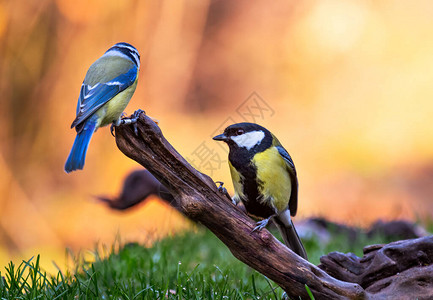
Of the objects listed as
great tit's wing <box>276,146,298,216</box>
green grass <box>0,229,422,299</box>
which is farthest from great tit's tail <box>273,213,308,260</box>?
green grass <box>0,229,422,299</box>

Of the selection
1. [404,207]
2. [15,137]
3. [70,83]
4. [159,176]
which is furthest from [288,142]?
[159,176]

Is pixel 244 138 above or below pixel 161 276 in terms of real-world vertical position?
above

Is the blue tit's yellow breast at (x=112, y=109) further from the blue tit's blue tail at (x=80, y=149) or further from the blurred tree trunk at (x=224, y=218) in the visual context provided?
the blurred tree trunk at (x=224, y=218)

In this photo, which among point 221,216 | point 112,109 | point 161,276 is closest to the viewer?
point 221,216

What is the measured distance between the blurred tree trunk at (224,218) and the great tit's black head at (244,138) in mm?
409

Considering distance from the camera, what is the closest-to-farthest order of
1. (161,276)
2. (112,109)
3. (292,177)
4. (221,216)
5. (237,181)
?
(221,216) < (112,109) < (237,181) < (292,177) < (161,276)

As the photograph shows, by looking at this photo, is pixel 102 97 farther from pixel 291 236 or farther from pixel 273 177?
pixel 291 236

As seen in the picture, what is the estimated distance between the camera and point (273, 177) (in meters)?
2.96

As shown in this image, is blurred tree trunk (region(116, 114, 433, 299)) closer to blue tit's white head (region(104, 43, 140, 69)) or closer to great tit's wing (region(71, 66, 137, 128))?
great tit's wing (region(71, 66, 137, 128))

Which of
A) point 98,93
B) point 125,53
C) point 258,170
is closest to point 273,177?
point 258,170

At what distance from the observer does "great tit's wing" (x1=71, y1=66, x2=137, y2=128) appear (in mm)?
2840

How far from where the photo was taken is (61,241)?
17.9 feet

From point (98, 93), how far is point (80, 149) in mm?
368

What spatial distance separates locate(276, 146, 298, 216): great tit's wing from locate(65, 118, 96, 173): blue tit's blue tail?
1.01 meters
